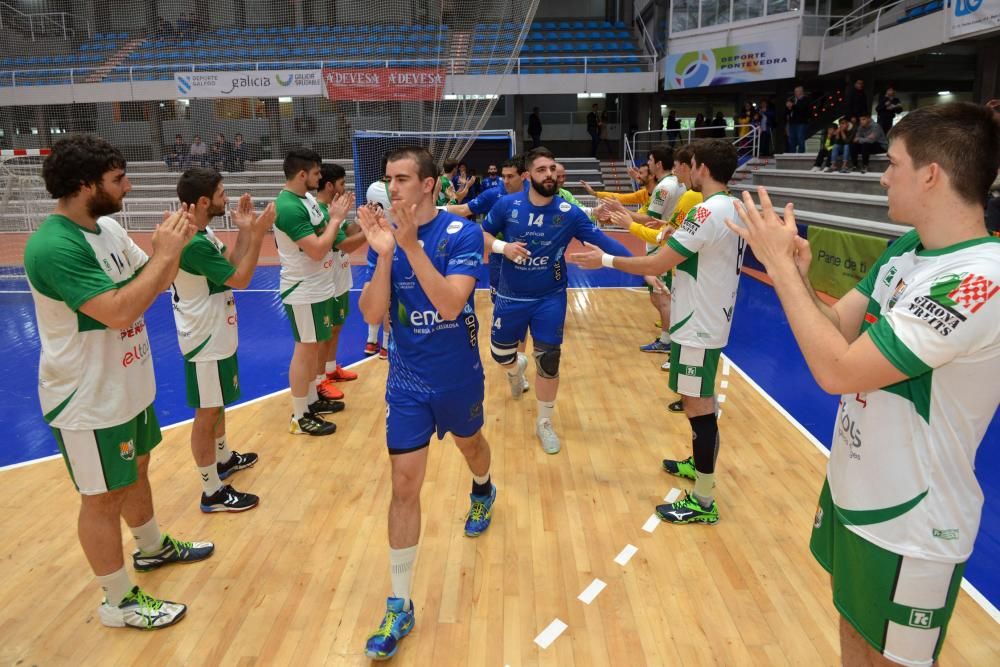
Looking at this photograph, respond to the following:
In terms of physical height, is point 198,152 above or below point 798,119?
below

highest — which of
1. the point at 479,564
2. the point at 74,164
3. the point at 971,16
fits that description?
the point at 971,16

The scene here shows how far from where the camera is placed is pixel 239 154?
576 inches

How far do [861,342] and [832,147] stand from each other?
1438cm

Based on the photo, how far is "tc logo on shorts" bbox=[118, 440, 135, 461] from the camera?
2885 mm

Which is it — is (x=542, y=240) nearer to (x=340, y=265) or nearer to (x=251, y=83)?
(x=340, y=265)

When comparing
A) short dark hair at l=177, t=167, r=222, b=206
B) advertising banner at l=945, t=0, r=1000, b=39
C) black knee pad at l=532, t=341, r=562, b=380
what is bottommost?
black knee pad at l=532, t=341, r=562, b=380

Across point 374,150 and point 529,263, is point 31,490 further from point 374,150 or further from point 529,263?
point 374,150

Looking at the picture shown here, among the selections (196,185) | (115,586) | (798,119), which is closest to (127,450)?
Answer: (115,586)

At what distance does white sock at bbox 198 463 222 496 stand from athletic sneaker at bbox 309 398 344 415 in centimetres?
166

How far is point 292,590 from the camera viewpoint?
11.0 ft

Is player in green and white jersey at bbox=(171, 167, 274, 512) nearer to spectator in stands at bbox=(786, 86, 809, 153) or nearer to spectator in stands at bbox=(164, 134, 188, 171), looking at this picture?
spectator in stands at bbox=(164, 134, 188, 171)

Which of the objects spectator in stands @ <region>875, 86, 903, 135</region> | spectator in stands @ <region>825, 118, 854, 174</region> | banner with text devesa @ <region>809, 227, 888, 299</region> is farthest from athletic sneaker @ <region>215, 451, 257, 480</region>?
spectator in stands @ <region>875, 86, 903, 135</region>

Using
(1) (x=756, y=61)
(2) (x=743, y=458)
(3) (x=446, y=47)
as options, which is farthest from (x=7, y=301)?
(1) (x=756, y=61)

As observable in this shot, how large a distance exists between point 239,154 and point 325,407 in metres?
11.0
